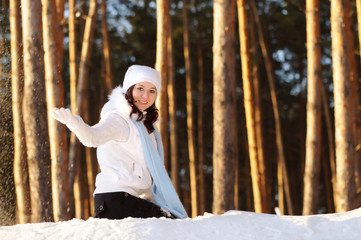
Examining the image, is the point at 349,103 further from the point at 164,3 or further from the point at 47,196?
the point at 47,196

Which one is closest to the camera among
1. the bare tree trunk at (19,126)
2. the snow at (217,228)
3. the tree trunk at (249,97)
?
the snow at (217,228)

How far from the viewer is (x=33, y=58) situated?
5.96 meters

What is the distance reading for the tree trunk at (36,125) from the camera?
593 cm

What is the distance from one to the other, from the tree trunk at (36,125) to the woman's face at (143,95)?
2444 millimetres

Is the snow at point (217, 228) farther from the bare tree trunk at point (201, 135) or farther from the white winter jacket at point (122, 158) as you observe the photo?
the bare tree trunk at point (201, 135)

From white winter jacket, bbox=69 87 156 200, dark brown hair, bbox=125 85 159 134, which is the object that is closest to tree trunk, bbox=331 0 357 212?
dark brown hair, bbox=125 85 159 134

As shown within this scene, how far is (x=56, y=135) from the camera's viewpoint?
6891 mm

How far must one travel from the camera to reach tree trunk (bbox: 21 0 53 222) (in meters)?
5.93

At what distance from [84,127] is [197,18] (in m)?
13.1

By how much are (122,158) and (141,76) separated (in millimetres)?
501

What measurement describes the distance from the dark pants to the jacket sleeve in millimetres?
309

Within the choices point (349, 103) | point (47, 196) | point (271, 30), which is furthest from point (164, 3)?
point (271, 30)

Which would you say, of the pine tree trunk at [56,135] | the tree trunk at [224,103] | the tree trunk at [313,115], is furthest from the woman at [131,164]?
the tree trunk at [313,115]

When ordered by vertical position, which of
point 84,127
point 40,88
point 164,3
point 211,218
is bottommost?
point 211,218
